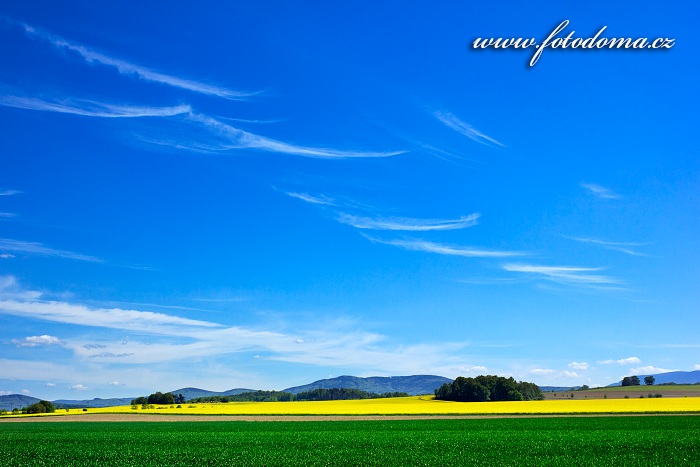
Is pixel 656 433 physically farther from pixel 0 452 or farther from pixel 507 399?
pixel 507 399

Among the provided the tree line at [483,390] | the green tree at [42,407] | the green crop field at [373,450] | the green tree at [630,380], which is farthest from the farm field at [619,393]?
the green tree at [42,407]

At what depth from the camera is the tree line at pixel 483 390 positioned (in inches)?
5015

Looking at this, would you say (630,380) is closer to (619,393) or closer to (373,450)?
(619,393)

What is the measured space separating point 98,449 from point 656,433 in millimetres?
39096

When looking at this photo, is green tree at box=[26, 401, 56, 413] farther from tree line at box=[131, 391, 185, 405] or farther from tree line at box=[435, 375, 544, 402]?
tree line at box=[435, 375, 544, 402]

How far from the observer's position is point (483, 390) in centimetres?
12738

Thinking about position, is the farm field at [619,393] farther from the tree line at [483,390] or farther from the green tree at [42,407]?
the green tree at [42,407]

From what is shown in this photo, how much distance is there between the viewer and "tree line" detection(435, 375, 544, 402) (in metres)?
127

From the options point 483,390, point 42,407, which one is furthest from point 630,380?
point 42,407

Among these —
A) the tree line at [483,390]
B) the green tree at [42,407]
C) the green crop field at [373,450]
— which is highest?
the tree line at [483,390]

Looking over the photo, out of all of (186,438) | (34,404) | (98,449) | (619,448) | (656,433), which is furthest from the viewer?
(34,404)

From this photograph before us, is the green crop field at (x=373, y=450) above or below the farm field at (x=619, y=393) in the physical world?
below

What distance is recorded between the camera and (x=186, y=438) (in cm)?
4547

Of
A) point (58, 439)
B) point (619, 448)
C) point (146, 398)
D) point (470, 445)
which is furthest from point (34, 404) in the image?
point (619, 448)
